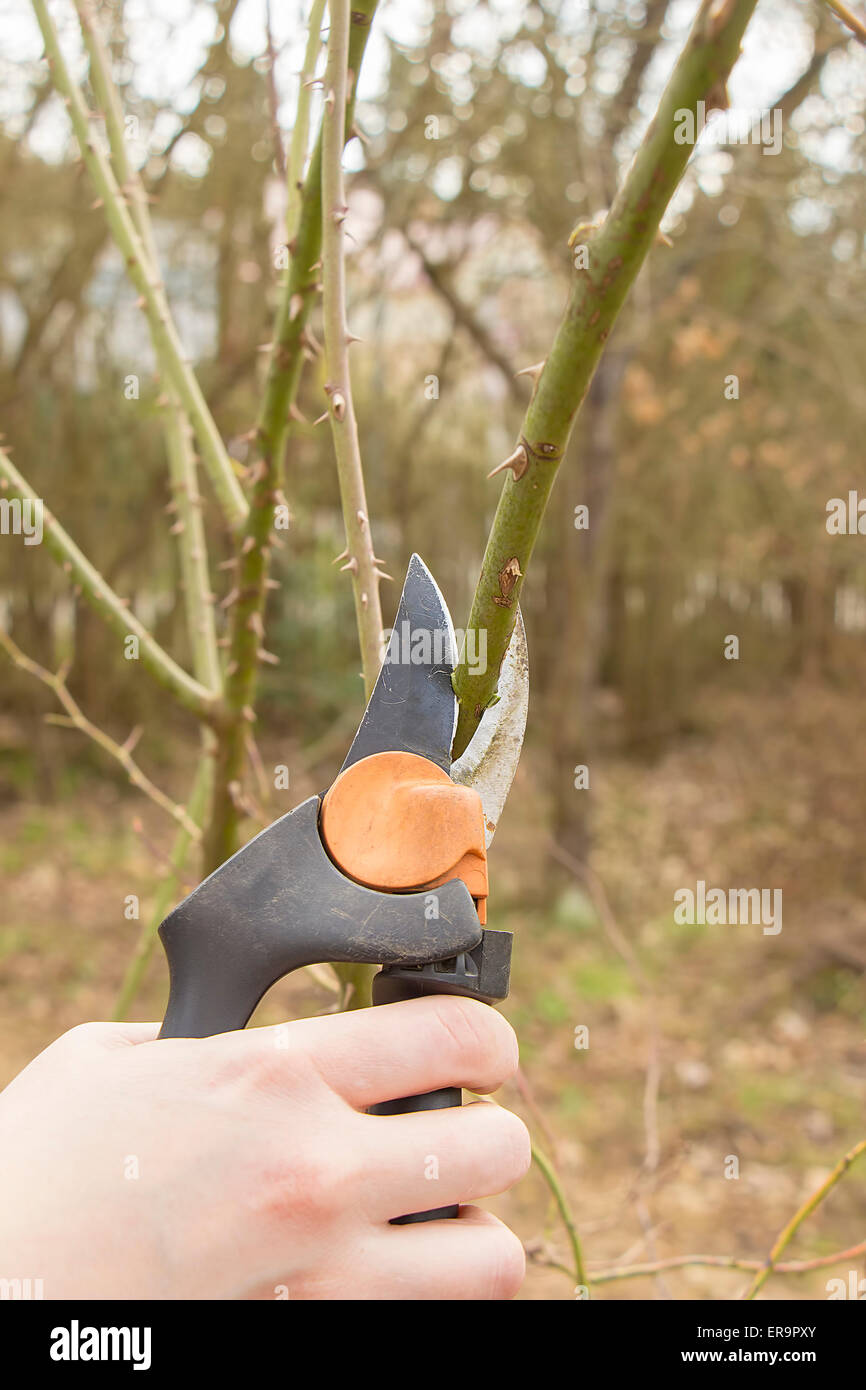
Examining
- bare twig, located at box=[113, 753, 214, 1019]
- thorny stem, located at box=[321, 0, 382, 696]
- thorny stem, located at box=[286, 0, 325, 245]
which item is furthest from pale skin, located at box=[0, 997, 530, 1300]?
thorny stem, located at box=[286, 0, 325, 245]

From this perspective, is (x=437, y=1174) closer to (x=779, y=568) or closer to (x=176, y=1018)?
(x=176, y=1018)

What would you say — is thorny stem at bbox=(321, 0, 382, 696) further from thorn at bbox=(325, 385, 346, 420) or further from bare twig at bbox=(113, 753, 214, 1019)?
bare twig at bbox=(113, 753, 214, 1019)

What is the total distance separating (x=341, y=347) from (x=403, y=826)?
38cm

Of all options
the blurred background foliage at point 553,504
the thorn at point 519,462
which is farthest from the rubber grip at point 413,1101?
the blurred background foliage at point 553,504

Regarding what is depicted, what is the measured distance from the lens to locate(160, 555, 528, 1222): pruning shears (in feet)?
2.38

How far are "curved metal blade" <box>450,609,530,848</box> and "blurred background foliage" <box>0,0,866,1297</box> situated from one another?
2481mm

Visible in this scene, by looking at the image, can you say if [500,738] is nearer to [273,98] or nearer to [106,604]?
[106,604]

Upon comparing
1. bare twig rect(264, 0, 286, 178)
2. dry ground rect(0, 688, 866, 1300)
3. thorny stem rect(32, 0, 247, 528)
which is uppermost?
bare twig rect(264, 0, 286, 178)

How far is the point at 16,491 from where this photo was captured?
110 centimetres

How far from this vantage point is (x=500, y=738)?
2.68 feet

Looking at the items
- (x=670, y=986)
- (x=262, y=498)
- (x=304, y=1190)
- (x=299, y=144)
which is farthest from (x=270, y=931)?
(x=670, y=986)

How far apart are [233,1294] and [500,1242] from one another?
0.18 metres

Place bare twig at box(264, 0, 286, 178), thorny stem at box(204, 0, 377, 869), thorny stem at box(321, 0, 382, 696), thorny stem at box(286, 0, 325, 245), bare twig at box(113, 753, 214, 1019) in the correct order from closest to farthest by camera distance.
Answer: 1. thorny stem at box(321, 0, 382, 696)
2. thorny stem at box(204, 0, 377, 869)
3. thorny stem at box(286, 0, 325, 245)
4. bare twig at box(264, 0, 286, 178)
5. bare twig at box(113, 753, 214, 1019)
